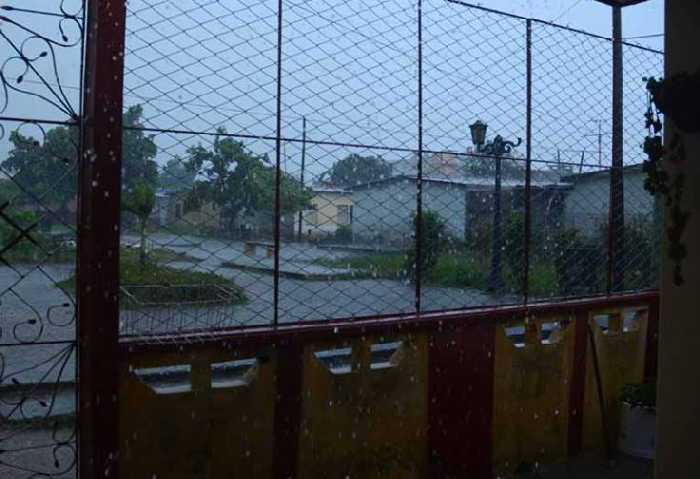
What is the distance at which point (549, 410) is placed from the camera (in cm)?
450

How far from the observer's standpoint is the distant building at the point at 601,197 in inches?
218

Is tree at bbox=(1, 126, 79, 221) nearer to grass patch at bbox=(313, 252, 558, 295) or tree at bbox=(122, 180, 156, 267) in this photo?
tree at bbox=(122, 180, 156, 267)

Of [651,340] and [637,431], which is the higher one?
[651,340]

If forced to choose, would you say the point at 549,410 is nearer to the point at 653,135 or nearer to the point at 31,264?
the point at 653,135

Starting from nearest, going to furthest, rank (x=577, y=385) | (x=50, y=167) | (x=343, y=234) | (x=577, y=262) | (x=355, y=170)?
(x=50, y=167)
(x=355, y=170)
(x=343, y=234)
(x=577, y=385)
(x=577, y=262)

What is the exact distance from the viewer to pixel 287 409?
10.7 ft

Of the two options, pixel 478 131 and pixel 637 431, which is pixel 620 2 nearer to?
pixel 478 131

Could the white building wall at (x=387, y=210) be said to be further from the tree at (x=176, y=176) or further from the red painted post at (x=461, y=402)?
the tree at (x=176, y=176)

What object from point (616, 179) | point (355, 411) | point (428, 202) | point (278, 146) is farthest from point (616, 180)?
point (278, 146)

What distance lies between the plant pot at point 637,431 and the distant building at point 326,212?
259 cm

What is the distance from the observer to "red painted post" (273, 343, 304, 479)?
3227mm

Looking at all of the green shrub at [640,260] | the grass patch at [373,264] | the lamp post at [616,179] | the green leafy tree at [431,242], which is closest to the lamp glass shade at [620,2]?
the lamp post at [616,179]

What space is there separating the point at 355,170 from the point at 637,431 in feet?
9.39

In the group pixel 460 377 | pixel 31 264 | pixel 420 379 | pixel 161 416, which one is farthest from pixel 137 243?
pixel 460 377
